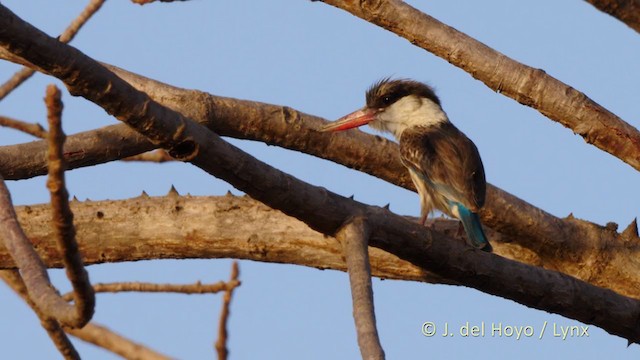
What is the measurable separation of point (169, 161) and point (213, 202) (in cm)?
41

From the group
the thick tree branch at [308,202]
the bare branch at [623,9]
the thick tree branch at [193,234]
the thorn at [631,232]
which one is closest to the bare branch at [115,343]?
the thick tree branch at [193,234]

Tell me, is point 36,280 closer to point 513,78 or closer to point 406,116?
point 513,78

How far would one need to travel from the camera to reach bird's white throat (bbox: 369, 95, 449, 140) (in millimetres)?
6520

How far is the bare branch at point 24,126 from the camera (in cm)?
539

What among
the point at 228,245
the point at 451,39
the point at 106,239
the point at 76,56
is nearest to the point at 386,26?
the point at 451,39

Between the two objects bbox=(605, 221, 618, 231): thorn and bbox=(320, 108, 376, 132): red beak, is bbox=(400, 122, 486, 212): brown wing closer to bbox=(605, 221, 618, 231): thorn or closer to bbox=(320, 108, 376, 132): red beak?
bbox=(320, 108, 376, 132): red beak

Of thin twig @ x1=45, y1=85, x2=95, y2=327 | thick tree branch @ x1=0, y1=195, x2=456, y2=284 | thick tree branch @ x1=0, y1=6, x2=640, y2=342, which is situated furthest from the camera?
thick tree branch @ x1=0, y1=195, x2=456, y2=284

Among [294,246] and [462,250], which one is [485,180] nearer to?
[294,246]

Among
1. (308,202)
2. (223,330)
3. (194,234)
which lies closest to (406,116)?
(194,234)

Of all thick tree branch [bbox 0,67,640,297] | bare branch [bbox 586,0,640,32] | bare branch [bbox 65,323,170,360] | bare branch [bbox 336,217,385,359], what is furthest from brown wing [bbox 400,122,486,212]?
bare branch [bbox 65,323,170,360]

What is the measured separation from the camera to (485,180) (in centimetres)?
568

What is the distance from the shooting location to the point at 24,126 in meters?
5.42

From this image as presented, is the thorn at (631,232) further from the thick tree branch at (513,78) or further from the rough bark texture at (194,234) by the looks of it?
the rough bark texture at (194,234)

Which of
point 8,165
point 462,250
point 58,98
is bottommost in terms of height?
point 58,98
